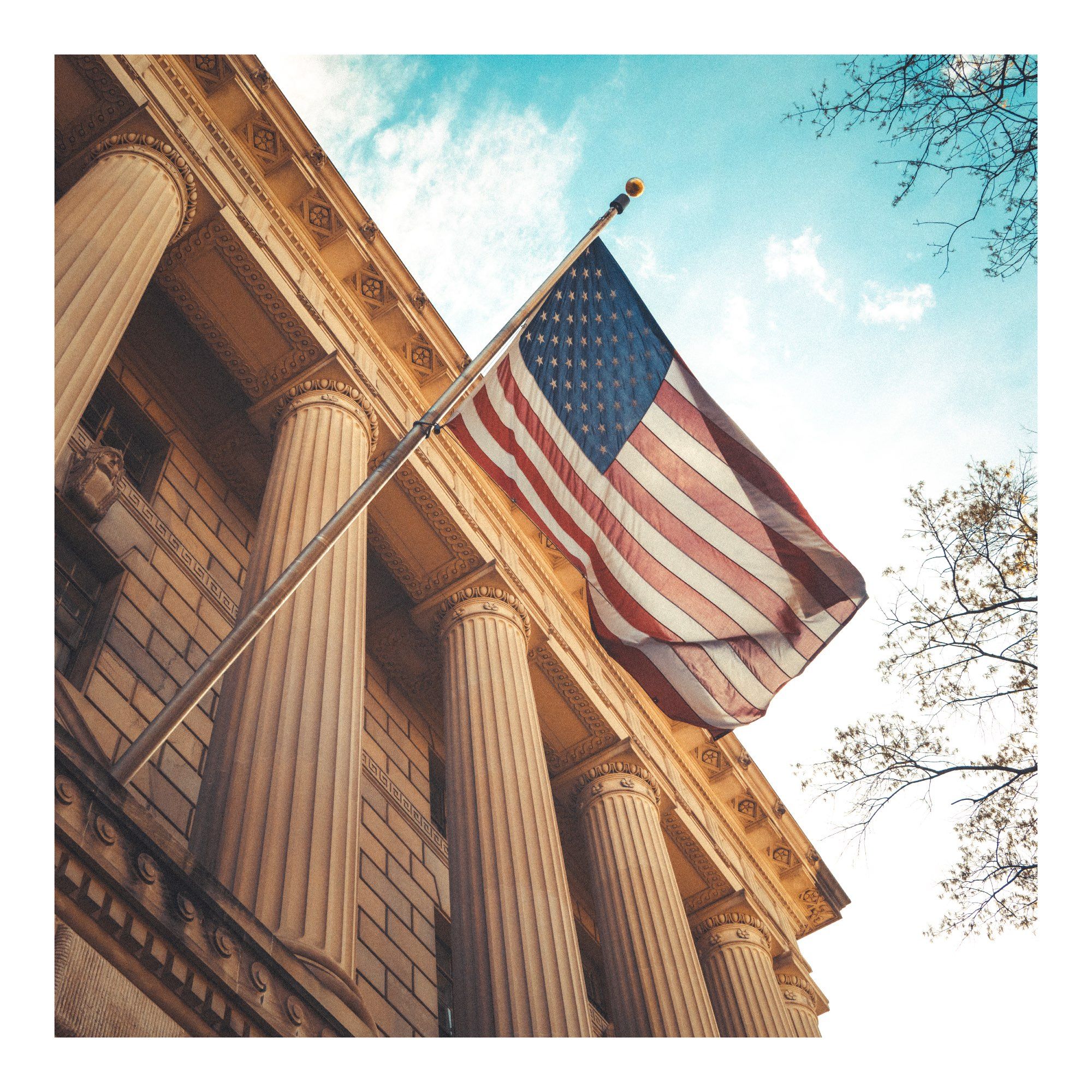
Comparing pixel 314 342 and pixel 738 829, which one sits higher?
pixel 314 342

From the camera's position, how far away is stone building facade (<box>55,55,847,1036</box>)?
22.2ft

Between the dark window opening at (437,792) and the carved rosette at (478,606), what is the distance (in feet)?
7.45

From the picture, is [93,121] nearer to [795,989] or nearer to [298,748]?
[298,748]

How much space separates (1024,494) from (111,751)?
33.0 ft

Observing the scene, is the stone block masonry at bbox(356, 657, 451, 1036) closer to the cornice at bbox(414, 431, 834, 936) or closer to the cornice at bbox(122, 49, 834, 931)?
the cornice at bbox(414, 431, 834, 936)

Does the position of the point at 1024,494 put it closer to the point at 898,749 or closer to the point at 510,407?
the point at 898,749

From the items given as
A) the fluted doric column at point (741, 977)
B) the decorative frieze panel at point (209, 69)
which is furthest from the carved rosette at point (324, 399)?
the fluted doric column at point (741, 977)

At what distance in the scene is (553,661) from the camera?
18.2 meters

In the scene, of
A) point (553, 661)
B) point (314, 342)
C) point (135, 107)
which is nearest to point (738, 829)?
point (553, 661)

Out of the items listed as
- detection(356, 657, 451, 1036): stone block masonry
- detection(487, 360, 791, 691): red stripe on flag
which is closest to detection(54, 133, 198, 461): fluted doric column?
detection(487, 360, 791, 691): red stripe on flag

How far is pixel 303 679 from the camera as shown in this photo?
400 inches

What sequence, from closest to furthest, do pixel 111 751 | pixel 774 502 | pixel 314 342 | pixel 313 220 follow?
pixel 111 751 → pixel 774 502 → pixel 314 342 → pixel 313 220

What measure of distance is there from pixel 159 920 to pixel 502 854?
678cm

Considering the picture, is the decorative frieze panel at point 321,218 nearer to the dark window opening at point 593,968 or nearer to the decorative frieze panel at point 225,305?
the decorative frieze panel at point 225,305
